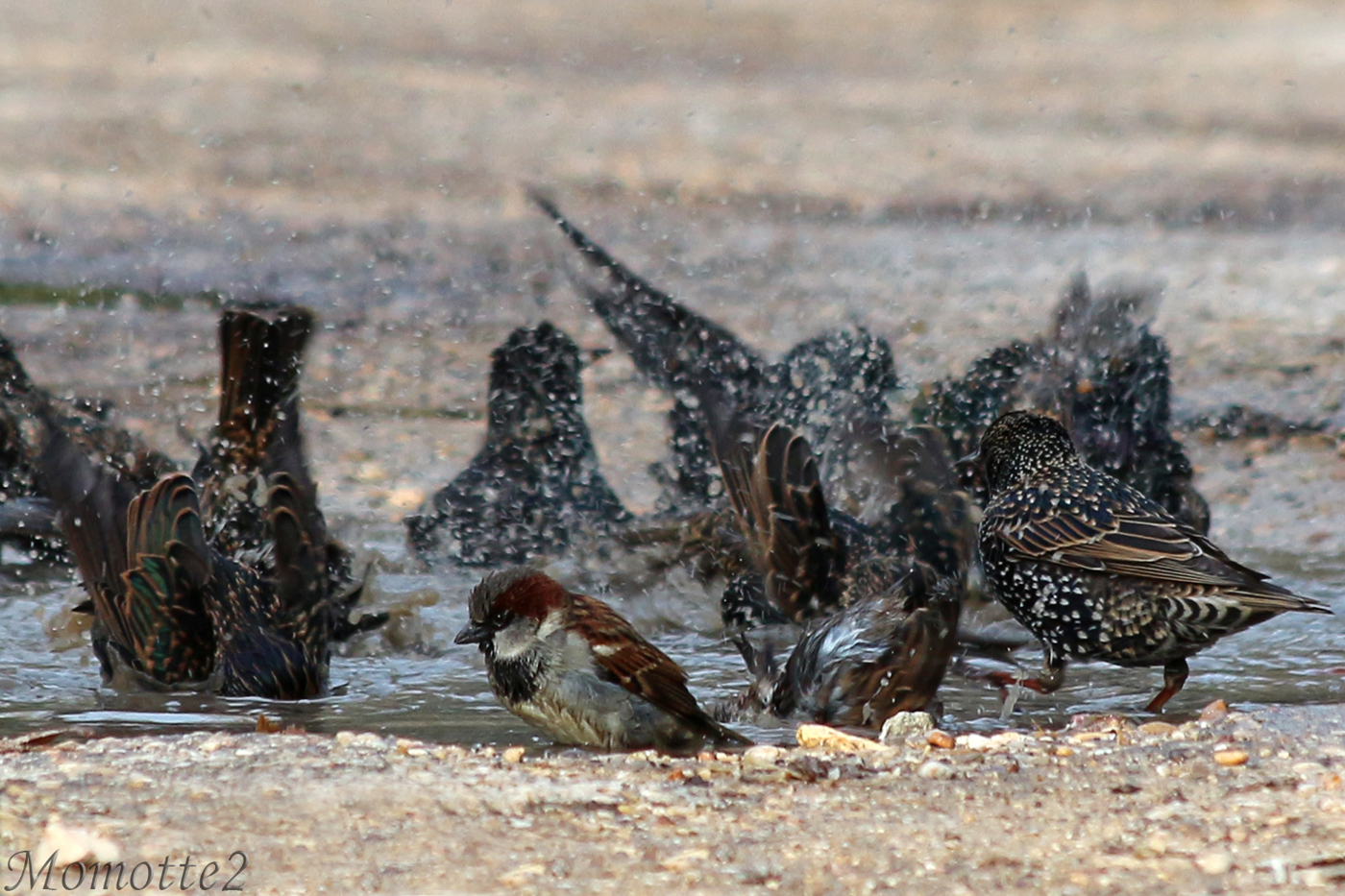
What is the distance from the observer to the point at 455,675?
5.53 metres

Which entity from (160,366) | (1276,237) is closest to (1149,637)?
(160,366)

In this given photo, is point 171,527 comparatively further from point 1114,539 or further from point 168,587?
point 1114,539

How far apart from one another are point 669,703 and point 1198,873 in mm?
1786

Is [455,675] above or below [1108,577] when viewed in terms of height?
below

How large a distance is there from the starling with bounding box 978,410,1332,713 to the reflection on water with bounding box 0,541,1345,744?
198 millimetres

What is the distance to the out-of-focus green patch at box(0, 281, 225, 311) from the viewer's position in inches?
450

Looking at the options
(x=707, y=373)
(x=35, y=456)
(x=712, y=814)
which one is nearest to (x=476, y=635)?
(x=712, y=814)

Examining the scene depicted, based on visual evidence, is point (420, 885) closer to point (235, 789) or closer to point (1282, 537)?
point (235, 789)

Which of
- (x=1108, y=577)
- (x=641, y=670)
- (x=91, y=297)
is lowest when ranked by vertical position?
(x=641, y=670)

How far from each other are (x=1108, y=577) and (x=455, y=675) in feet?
6.90

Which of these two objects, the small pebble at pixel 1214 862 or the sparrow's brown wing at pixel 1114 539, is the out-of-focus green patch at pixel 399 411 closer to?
the sparrow's brown wing at pixel 1114 539

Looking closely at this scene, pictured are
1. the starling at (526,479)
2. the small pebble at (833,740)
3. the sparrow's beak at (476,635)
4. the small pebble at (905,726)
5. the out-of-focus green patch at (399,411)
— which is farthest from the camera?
the out-of-focus green patch at (399,411)

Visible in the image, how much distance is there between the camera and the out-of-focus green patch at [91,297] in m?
11.4

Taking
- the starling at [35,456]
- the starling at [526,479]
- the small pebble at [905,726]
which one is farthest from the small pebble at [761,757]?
the starling at [35,456]
